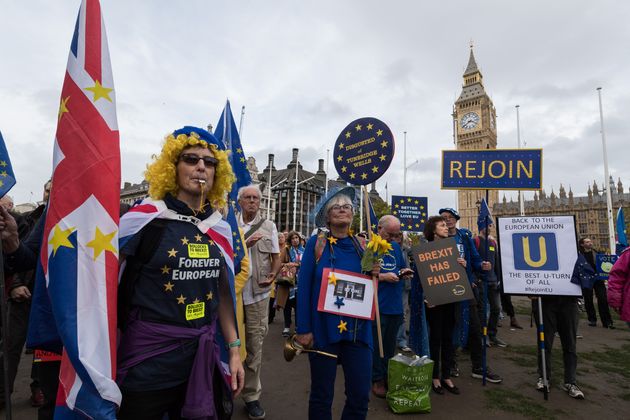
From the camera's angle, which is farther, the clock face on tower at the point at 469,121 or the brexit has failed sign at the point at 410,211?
the clock face on tower at the point at 469,121

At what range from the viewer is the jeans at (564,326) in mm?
4422

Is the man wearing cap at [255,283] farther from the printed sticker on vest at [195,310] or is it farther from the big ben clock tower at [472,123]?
the big ben clock tower at [472,123]

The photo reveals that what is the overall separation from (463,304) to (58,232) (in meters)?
4.88

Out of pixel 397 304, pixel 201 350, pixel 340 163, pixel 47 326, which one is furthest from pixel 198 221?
pixel 397 304

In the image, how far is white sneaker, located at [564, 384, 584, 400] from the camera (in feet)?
14.0

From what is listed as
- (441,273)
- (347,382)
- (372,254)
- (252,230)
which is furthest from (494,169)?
(347,382)

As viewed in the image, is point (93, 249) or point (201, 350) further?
point (201, 350)

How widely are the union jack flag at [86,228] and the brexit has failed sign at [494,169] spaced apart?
5542 millimetres

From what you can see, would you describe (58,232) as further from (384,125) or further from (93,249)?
(384,125)

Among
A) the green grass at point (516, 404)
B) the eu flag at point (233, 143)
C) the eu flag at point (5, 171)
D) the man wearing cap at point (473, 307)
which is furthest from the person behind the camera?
the man wearing cap at point (473, 307)

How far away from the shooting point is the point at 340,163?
4.10m

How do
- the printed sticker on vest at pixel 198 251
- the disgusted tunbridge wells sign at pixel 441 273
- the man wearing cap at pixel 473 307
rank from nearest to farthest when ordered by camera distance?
the printed sticker on vest at pixel 198 251 < the disgusted tunbridge wells sign at pixel 441 273 < the man wearing cap at pixel 473 307

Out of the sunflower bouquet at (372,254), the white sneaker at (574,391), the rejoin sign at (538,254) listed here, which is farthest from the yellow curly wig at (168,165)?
the white sneaker at (574,391)

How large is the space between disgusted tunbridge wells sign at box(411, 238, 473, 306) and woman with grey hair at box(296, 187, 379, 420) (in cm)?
168
